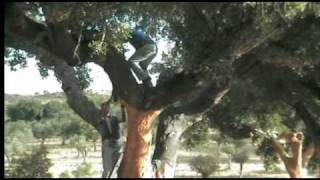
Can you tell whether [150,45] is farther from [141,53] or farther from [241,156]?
[241,156]

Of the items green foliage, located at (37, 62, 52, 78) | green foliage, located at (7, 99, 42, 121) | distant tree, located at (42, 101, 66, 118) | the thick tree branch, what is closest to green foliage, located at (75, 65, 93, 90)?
the thick tree branch

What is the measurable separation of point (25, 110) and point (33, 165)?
2.35 meters

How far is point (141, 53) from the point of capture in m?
6.18

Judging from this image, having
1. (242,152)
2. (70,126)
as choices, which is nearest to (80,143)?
(70,126)

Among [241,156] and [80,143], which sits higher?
[80,143]

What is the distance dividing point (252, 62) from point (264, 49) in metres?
0.62

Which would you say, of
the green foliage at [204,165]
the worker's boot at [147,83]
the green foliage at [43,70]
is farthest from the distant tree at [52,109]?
the green foliage at [204,165]

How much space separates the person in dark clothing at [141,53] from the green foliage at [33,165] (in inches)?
161

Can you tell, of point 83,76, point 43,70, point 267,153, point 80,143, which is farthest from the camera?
point 267,153

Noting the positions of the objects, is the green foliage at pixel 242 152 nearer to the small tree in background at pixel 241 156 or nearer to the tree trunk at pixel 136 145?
the small tree in background at pixel 241 156

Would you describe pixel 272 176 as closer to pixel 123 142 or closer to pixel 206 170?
pixel 206 170

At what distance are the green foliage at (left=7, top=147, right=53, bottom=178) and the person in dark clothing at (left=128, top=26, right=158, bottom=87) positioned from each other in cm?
410

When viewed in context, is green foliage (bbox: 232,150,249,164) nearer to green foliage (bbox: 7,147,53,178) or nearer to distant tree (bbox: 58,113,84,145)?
distant tree (bbox: 58,113,84,145)

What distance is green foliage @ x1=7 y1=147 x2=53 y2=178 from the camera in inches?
377
